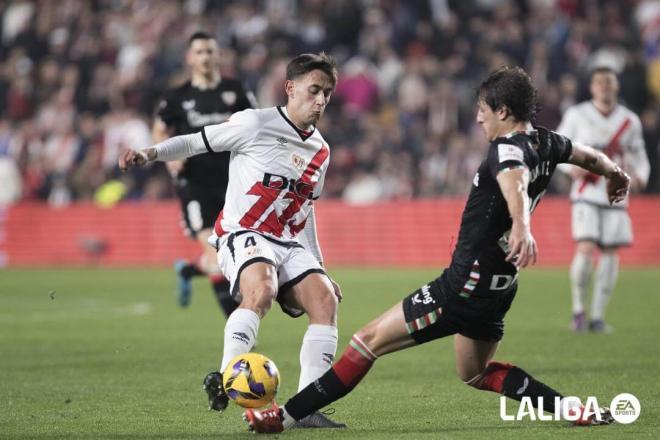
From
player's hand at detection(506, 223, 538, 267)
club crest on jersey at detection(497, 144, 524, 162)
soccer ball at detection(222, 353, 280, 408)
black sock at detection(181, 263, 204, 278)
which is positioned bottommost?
black sock at detection(181, 263, 204, 278)

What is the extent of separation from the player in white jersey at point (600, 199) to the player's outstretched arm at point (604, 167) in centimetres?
521

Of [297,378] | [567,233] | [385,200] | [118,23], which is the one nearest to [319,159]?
[297,378]

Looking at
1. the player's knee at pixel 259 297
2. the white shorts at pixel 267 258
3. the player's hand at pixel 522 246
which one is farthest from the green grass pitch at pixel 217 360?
the player's hand at pixel 522 246

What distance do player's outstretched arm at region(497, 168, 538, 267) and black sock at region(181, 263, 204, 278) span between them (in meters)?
7.44

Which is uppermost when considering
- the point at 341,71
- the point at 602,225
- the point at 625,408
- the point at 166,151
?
the point at 341,71

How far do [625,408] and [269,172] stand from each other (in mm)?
2524

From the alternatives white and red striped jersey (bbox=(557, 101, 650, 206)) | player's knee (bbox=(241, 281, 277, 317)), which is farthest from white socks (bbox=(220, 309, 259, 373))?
white and red striped jersey (bbox=(557, 101, 650, 206))

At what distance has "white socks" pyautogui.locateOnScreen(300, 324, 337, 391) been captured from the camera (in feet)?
22.8

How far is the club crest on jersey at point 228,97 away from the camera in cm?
→ 1115

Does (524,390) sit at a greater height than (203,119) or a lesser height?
lesser

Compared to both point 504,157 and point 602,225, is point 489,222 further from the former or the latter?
point 602,225

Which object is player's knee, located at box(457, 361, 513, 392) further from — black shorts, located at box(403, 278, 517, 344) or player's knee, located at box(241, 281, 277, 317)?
player's knee, located at box(241, 281, 277, 317)

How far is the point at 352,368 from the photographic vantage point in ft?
21.1

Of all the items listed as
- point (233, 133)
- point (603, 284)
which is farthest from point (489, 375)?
point (603, 284)
